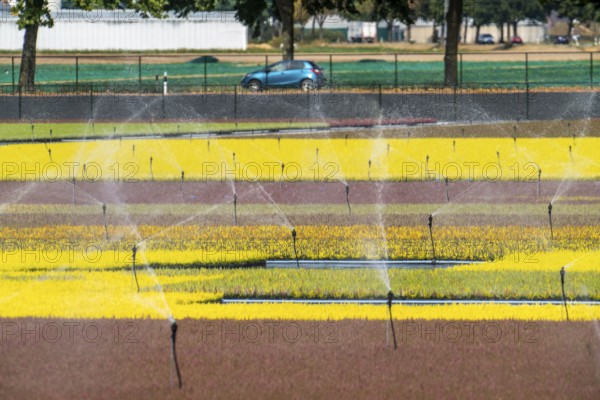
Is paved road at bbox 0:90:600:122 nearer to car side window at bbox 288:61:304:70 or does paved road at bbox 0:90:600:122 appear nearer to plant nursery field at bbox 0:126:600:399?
car side window at bbox 288:61:304:70

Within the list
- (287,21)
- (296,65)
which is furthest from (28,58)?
(287,21)

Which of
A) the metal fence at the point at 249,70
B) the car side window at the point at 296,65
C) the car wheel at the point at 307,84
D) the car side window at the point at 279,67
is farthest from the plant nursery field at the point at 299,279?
the metal fence at the point at 249,70

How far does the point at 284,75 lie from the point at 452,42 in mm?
7238

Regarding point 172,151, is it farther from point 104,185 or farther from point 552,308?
point 552,308

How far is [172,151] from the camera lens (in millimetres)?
37969

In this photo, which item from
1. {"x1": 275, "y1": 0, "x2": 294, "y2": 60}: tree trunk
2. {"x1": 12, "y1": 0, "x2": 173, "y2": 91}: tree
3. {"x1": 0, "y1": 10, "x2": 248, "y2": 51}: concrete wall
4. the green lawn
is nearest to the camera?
{"x1": 12, "y1": 0, "x2": 173, "y2": 91}: tree

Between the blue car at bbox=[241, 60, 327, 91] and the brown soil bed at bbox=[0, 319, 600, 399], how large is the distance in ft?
151

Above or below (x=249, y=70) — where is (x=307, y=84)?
above

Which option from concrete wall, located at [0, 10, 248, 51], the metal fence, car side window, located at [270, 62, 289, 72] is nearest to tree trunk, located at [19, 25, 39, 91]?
the metal fence

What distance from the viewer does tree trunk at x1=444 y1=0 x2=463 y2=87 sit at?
58.6 meters

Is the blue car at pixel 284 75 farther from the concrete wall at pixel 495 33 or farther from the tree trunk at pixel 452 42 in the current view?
the concrete wall at pixel 495 33

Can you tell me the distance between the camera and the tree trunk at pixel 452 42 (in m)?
58.6

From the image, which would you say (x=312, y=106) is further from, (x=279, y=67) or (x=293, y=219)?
(x=293, y=219)

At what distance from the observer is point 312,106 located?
52188 millimetres
